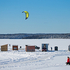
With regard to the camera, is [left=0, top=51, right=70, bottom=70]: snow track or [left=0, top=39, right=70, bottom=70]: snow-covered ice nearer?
[left=0, top=39, right=70, bottom=70]: snow-covered ice

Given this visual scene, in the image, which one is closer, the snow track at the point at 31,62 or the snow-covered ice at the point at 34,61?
the snow-covered ice at the point at 34,61

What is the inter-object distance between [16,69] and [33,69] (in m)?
0.99

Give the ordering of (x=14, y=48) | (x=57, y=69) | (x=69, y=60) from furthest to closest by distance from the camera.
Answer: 1. (x=14, y=48)
2. (x=69, y=60)
3. (x=57, y=69)

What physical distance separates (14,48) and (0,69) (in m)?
15.6

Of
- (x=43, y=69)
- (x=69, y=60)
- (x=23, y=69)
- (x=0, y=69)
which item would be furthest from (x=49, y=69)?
(x=0, y=69)

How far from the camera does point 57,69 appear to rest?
937cm

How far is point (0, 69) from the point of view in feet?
31.5

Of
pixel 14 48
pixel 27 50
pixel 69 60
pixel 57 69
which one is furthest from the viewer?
pixel 14 48

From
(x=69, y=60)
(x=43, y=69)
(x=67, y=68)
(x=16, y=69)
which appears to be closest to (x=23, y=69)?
(x=16, y=69)

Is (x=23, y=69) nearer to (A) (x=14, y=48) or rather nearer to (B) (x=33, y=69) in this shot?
(B) (x=33, y=69)

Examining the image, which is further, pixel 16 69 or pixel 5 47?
pixel 5 47

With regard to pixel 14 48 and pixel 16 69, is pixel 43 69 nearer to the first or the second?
pixel 16 69

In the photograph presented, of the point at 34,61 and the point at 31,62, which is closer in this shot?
the point at 31,62

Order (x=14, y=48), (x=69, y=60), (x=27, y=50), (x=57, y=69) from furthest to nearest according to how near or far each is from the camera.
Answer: (x=14, y=48) < (x=27, y=50) < (x=69, y=60) < (x=57, y=69)
